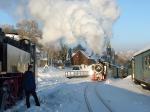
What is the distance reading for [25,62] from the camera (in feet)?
67.8

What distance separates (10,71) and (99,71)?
31245 mm

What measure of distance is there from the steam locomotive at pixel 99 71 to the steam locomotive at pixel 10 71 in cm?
2748

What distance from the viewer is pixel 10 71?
1645 centimetres

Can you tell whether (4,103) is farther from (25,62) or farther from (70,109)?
(25,62)

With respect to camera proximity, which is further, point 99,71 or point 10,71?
point 99,71

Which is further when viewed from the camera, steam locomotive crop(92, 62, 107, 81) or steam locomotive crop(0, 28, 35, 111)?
steam locomotive crop(92, 62, 107, 81)

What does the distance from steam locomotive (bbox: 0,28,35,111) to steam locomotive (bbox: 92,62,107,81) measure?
2748cm

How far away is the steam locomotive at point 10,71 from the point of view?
1501 centimetres

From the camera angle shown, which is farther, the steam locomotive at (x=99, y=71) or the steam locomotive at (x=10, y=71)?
the steam locomotive at (x=99, y=71)

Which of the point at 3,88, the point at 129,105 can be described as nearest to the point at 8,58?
the point at 3,88

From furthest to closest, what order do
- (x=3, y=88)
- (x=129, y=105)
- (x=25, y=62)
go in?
(x=25, y=62) → (x=129, y=105) → (x=3, y=88)

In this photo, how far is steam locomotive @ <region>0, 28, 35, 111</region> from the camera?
49.2 ft

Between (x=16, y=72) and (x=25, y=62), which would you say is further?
(x=25, y=62)

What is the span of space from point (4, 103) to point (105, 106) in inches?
204
